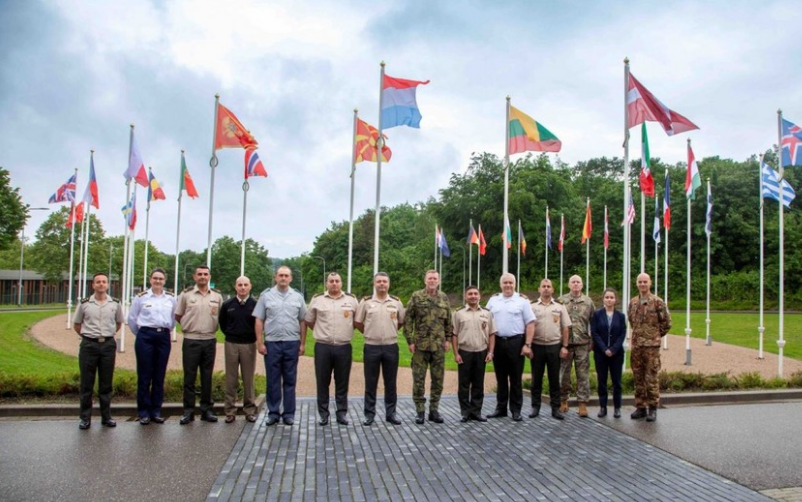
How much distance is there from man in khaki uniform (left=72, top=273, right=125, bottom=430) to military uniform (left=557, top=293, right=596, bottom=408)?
A: 608cm

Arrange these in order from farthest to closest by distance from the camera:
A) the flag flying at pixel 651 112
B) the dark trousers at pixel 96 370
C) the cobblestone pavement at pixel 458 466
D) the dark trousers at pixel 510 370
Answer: the flag flying at pixel 651 112
the dark trousers at pixel 510 370
the dark trousers at pixel 96 370
the cobblestone pavement at pixel 458 466

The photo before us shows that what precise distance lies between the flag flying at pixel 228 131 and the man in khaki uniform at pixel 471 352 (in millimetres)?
6249

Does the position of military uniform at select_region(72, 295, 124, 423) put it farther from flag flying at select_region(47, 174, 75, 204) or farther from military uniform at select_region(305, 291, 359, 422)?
flag flying at select_region(47, 174, 75, 204)

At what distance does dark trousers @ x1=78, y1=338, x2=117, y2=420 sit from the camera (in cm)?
775

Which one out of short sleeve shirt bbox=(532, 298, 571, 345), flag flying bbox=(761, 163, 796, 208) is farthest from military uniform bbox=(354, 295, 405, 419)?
flag flying bbox=(761, 163, 796, 208)

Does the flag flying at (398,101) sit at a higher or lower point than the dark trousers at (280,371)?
higher

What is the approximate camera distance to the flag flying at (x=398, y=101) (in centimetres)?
1202

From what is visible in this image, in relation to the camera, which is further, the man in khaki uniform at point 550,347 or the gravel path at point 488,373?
the gravel path at point 488,373

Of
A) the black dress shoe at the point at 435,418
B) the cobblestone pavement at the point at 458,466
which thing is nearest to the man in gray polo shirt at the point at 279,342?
the cobblestone pavement at the point at 458,466

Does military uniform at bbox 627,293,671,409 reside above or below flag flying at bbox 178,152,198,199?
below

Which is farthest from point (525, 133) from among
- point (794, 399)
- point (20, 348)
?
point (20, 348)

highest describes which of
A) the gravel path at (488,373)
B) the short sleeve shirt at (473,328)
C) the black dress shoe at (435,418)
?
the short sleeve shirt at (473,328)

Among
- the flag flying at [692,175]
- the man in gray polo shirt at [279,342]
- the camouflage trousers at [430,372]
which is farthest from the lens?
the flag flying at [692,175]

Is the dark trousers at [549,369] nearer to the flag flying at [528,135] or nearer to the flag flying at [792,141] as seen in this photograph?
the flag flying at [528,135]
